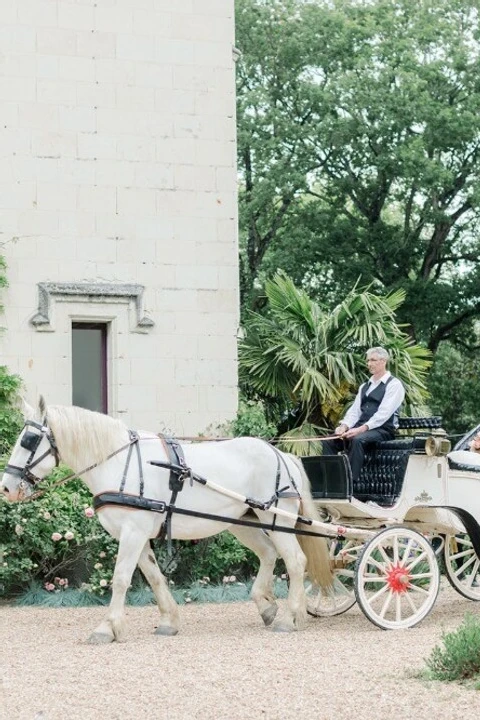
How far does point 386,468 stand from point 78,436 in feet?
8.89

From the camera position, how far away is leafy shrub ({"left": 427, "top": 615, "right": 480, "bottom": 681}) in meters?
7.55

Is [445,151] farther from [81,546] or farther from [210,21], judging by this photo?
[81,546]

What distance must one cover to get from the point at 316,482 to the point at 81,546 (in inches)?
137

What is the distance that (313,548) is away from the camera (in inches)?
428

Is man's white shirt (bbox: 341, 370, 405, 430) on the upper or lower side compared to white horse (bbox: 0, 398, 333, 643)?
upper

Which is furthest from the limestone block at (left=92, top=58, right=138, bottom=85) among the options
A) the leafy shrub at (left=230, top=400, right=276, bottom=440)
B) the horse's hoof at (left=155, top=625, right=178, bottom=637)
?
the horse's hoof at (left=155, top=625, right=178, bottom=637)

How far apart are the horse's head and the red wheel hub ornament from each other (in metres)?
2.99

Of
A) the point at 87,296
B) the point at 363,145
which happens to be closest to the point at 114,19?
the point at 87,296

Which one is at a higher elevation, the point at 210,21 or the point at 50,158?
the point at 210,21

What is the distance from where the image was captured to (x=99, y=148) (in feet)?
50.6

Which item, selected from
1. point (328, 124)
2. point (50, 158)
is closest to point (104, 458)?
point (50, 158)

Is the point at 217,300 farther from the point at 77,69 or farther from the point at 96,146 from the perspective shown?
the point at 77,69

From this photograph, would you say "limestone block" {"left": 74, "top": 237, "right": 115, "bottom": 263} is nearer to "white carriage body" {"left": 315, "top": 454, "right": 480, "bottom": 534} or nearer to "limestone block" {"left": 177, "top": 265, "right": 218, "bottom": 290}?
"limestone block" {"left": 177, "top": 265, "right": 218, "bottom": 290}

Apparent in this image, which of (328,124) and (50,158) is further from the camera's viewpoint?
(328,124)
